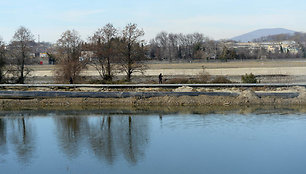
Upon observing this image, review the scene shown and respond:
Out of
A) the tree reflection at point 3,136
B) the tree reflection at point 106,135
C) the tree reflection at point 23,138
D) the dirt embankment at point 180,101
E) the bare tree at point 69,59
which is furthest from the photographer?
the bare tree at point 69,59

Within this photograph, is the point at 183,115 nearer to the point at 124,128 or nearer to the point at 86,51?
the point at 124,128

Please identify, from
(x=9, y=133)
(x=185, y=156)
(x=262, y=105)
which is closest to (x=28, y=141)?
(x=9, y=133)

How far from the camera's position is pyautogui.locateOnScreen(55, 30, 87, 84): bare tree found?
40219mm

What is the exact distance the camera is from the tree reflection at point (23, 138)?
16.1 metres

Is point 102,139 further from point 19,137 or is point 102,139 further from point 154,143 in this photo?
point 19,137

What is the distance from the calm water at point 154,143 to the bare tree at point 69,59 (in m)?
14.3

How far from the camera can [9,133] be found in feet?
69.5

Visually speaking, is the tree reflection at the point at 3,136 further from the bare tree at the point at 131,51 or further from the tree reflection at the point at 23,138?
the bare tree at the point at 131,51

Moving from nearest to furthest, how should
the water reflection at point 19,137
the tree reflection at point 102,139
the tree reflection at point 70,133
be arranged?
the tree reflection at point 102,139 → the water reflection at point 19,137 → the tree reflection at point 70,133

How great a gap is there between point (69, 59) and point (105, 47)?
Result: 4399mm

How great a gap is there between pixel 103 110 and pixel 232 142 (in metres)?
12.9

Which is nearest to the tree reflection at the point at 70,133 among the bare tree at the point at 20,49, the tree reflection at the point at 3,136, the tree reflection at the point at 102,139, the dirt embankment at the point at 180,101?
the tree reflection at the point at 102,139

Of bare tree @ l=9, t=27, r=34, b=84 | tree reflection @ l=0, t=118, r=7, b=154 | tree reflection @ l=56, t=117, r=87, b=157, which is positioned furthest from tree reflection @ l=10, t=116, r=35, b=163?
bare tree @ l=9, t=27, r=34, b=84

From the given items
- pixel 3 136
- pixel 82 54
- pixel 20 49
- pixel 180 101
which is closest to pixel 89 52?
pixel 82 54
